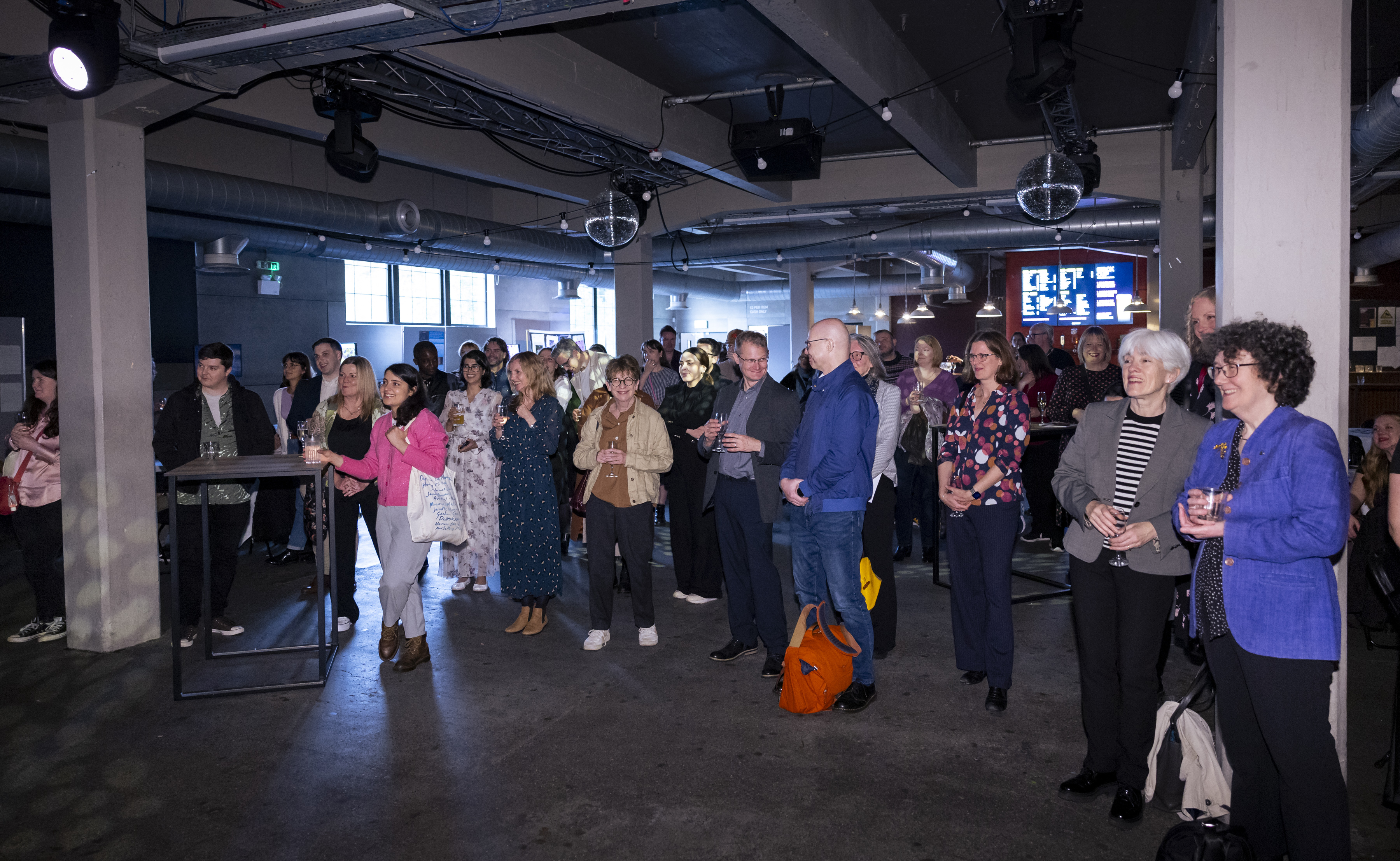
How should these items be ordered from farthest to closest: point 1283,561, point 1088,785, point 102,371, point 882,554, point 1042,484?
1. point 1042,484
2. point 102,371
3. point 882,554
4. point 1088,785
5. point 1283,561

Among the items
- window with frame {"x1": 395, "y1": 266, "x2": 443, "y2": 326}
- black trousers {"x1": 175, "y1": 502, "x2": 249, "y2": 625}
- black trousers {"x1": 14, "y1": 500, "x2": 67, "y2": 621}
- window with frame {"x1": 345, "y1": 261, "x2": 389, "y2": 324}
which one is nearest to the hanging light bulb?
black trousers {"x1": 175, "y1": 502, "x2": 249, "y2": 625}

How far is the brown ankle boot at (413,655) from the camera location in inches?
178

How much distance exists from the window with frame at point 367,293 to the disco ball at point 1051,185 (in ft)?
39.0

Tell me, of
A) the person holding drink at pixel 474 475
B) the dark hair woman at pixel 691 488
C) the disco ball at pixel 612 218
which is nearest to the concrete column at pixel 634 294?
the disco ball at pixel 612 218

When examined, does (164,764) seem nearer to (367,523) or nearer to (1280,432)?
(367,523)

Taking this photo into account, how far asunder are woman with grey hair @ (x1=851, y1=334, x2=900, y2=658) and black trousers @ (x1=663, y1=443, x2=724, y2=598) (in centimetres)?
138

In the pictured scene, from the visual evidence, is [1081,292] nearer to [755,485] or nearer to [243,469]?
[755,485]

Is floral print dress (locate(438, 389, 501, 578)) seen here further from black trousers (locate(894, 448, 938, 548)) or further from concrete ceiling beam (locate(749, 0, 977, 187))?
black trousers (locate(894, 448, 938, 548))

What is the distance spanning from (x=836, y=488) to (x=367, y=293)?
1382 centimetres

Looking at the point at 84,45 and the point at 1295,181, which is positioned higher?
the point at 84,45

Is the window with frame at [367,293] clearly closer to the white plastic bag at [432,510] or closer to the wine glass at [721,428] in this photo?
the white plastic bag at [432,510]

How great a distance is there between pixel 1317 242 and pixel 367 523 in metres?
4.79

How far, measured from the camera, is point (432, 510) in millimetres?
4309

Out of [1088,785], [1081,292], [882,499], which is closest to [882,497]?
[882,499]
